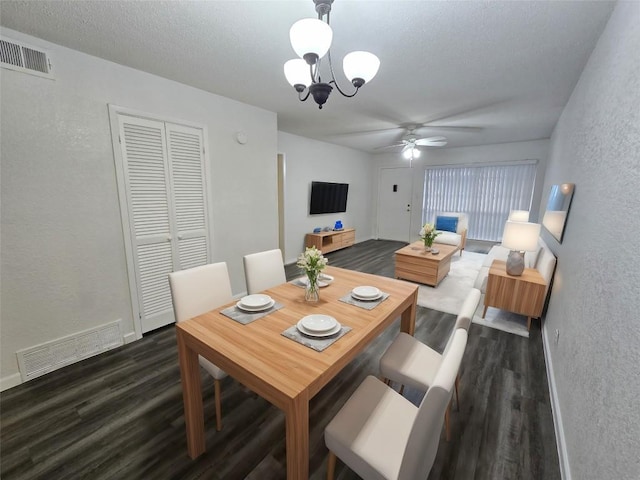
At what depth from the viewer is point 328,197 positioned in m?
5.91

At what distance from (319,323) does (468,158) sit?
6.25 meters

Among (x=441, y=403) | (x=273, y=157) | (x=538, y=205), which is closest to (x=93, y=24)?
(x=273, y=157)

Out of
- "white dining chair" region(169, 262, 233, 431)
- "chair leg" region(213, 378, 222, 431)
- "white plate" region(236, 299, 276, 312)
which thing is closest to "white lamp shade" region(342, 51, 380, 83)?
"white plate" region(236, 299, 276, 312)

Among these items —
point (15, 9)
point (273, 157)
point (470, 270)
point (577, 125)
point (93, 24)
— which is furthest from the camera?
point (470, 270)

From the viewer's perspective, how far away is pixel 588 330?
1.32 m

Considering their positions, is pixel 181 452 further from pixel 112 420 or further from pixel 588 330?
pixel 588 330

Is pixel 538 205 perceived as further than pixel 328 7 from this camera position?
Yes

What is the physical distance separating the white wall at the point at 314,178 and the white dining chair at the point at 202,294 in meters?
3.23

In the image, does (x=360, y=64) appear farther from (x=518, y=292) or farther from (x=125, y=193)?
(x=518, y=292)

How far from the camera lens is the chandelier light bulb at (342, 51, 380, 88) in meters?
1.45

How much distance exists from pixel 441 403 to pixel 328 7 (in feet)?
6.07

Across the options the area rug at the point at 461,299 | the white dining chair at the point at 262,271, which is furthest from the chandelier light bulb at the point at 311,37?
the area rug at the point at 461,299

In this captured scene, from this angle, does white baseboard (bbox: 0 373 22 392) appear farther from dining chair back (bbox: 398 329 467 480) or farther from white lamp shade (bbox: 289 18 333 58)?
white lamp shade (bbox: 289 18 333 58)

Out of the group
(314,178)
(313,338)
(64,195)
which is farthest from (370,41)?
(314,178)
